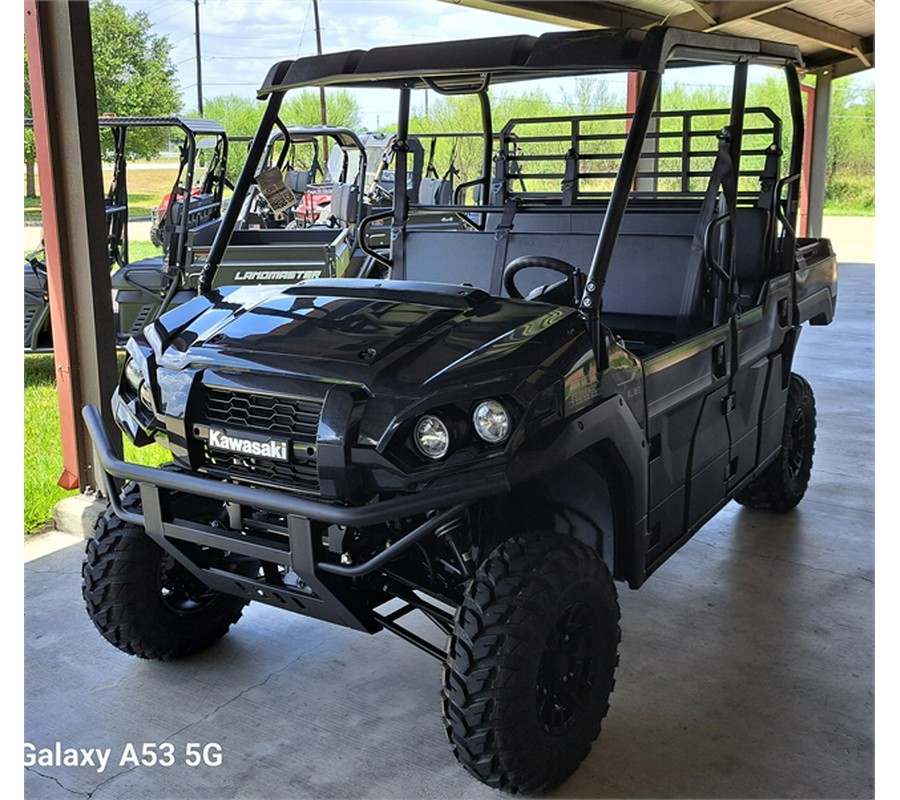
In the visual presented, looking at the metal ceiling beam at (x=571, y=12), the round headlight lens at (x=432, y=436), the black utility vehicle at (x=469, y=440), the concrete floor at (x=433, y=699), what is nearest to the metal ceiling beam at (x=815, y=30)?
the metal ceiling beam at (x=571, y=12)

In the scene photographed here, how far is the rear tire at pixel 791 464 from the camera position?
4145 mm

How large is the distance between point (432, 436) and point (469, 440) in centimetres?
8

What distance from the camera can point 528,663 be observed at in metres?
Result: 2.27

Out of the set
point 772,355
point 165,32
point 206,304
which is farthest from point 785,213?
point 165,32

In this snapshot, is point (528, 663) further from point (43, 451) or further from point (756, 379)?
point (43, 451)

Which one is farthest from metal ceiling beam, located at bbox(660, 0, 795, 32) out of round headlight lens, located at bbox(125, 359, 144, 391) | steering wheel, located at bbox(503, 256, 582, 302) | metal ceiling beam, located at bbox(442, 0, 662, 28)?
round headlight lens, located at bbox(125, 359, 144, 391)

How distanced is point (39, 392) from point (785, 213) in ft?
16.9

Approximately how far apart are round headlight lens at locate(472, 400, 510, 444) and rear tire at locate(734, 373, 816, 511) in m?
2.22

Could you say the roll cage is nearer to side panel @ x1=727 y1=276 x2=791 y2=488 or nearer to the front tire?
side panel @ x1=727 y1=276 x2=791 y2=488

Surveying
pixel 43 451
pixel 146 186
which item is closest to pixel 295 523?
pixel 43 451

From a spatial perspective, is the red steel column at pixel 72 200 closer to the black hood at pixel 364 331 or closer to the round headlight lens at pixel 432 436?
the black hood at pixel 364 331

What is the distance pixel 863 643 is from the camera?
3.19m

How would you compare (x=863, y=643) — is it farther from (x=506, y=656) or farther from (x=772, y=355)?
(x=506, y=656)

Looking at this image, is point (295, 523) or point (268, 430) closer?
point (295, 523)
